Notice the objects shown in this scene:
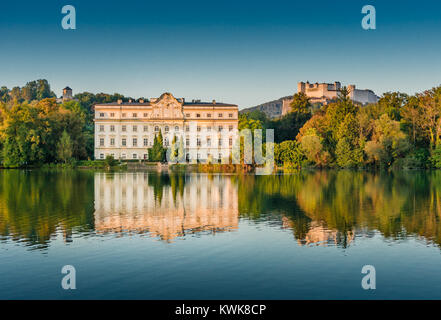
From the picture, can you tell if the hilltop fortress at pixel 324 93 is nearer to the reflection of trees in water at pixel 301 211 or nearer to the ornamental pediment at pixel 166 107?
the ornamental pediment at pixel 166 107

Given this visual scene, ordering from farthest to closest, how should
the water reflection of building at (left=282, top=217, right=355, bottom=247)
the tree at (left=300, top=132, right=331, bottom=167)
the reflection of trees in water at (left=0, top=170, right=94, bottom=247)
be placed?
the tree at (left=300, top=132, right=331, bottom=167)
the reflection of trees in water at (left=0, top=170, right=94, bottom=247)
the water reflection of building at (left=282, top=217, right=355, bottom=247)

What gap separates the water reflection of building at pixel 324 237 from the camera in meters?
11.1

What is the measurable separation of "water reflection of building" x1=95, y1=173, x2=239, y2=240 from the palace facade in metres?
48.1

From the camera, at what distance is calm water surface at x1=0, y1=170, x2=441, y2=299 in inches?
309

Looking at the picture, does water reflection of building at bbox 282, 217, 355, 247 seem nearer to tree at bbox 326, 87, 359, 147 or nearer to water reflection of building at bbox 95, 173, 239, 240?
water reflection of building at bbox 95, 173, 239, 240

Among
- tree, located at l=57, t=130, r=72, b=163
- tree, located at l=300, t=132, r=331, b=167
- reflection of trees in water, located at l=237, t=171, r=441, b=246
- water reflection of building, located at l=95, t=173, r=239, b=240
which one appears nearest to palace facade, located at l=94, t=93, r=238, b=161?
tree, located at l=57, t=130, r=72, b=163

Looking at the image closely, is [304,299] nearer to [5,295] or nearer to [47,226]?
[5,295]

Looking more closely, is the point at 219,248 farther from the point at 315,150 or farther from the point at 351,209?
the point at 315,150

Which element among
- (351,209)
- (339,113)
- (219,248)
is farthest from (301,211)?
(339,113)

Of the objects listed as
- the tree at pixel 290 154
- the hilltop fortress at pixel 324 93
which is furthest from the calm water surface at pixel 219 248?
the hilltop fortress at pixel 324 93

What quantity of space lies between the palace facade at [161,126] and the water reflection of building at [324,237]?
58059mm

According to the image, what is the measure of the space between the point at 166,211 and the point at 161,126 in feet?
183

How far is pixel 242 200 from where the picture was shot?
1939 centimetres
